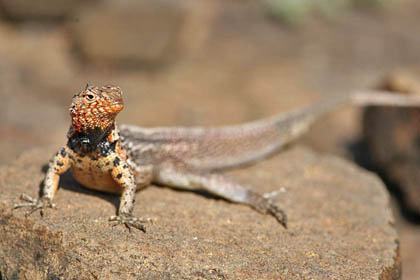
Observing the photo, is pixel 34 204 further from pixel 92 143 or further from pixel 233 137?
pixel 233 137

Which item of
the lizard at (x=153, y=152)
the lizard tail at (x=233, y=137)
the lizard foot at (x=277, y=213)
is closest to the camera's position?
the lizard at (x=153, y=152)

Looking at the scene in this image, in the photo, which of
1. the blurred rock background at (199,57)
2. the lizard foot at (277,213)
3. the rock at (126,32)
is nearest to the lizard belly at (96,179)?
the lizard foot at (277,213)

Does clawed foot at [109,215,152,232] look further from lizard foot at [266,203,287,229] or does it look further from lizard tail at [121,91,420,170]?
lizard foot at [266,203,287,229]

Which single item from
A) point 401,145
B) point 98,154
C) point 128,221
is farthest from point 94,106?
point 401,145

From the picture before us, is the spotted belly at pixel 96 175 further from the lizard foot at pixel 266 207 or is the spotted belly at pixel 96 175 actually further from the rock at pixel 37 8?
the rock at pixel 37 8

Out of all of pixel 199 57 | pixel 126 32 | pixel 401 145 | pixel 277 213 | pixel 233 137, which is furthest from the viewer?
pixel 199 57

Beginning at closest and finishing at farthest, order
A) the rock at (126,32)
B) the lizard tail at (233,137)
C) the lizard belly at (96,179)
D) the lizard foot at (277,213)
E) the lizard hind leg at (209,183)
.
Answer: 1. the lizard belly at (96,179)
2. the lizard foot at (277,213)
3. the lizard hind leg at (209,183)
4. the lizard tail at (233,137)
5. the rock at (126,32)
